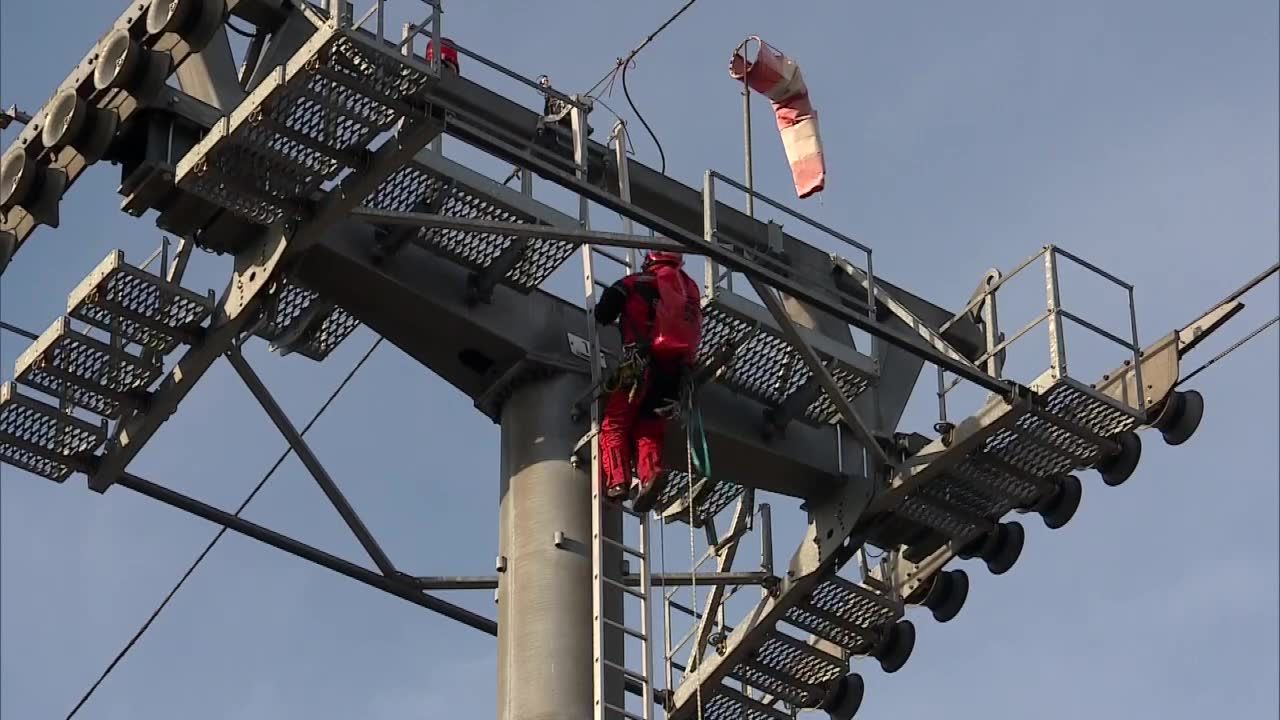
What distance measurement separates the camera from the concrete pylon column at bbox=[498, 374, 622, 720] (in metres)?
23.1

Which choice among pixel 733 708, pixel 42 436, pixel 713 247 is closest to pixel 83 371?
pixel 42 436

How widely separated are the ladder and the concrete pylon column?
0.09 m

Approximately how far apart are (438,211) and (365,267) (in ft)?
2.49

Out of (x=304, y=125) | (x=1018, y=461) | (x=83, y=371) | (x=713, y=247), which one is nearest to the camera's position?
(x=304, y=125)

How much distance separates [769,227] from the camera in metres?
25.9

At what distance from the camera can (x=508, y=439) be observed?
80.8 ft

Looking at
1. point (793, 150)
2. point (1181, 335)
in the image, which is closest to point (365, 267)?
point (793, 150)

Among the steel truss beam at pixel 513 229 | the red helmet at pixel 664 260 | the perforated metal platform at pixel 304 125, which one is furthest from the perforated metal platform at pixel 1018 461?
A: the perforated metal platform at pixel 304 125

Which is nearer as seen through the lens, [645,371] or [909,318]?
[645,371]

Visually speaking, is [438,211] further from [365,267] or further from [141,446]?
[141,446]

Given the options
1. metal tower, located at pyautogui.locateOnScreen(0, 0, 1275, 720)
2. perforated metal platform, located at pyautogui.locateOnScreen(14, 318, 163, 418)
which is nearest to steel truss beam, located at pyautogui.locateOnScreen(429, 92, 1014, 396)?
metal tower, located at pyautogui.locateOnScreen(0, 0, 1275, 720)

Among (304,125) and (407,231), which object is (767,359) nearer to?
(407,231)

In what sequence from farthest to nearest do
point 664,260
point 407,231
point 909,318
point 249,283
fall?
point 909,318, point 664,260, point 407,231, point 249,283

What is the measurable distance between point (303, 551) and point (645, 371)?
3.29 m
